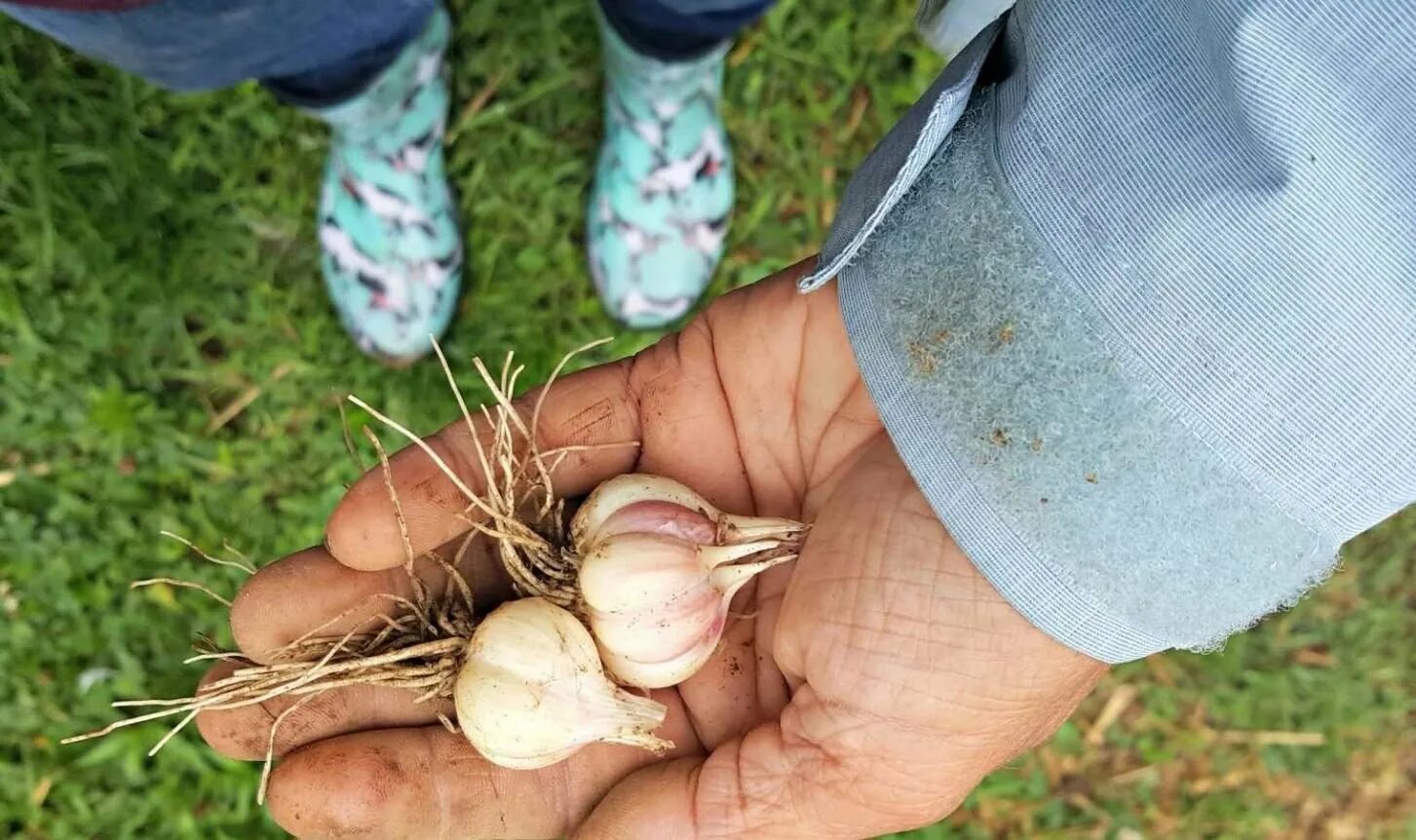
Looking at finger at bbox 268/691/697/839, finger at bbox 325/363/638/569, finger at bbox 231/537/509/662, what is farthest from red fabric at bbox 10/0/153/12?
finger at bbox 268/691/697/839

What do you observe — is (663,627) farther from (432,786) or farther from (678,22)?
(678,22)

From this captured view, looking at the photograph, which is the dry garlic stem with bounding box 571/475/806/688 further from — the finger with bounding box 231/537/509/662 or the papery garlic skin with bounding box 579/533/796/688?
the finger with bounding box 231/537/509/662

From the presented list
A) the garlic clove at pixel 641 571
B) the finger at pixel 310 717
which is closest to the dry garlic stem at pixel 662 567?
the garlic clove at pixel 641 571

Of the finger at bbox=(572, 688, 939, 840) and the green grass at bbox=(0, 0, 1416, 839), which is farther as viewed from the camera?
the green grass at bbox=(0, 0, 1416, 839)

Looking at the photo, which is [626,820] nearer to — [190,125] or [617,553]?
[617,553]

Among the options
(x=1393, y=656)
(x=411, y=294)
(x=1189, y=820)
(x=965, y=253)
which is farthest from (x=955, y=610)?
(x=1393, y=656)

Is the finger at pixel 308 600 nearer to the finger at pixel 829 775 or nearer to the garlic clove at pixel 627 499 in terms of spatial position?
the garlic clove at pixel 627 499

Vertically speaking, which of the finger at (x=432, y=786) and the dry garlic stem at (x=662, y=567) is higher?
the dry garlic stem at (x=662, y=567)
